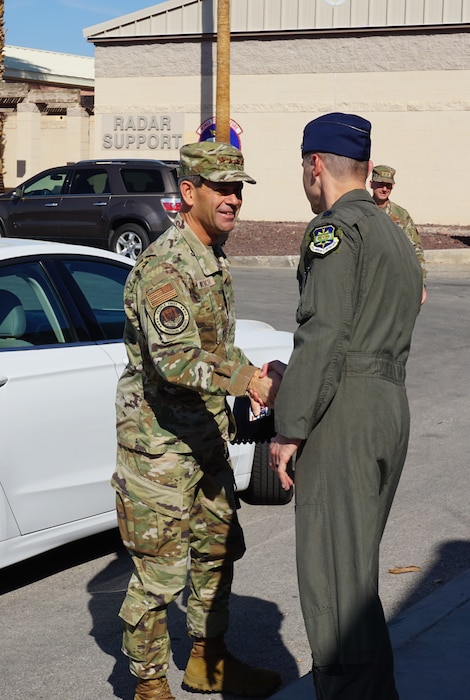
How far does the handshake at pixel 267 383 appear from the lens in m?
3.46

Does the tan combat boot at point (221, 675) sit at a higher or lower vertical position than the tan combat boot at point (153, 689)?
lower

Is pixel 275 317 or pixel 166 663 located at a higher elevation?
pixel 166 663

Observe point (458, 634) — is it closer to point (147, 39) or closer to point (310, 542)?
point (310, 542)

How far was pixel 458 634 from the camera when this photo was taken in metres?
4.49

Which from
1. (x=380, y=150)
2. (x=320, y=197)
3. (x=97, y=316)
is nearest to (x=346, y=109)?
(x=380, y=150)

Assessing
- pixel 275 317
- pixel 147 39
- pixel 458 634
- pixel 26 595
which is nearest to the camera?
pixel 458 634

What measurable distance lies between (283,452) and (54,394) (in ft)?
6.50

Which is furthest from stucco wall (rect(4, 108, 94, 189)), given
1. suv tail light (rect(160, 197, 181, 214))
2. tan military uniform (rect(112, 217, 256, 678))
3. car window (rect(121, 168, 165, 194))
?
tan military uniform (rect(112, 217, 256, 678))

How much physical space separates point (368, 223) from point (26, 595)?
2.83 meters

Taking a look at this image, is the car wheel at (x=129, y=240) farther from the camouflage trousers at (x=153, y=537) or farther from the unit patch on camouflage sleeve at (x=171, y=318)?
the unit patch on camouflage sleeve at (x=171, y=318)

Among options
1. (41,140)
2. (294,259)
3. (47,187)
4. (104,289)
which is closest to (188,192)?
(104,289)

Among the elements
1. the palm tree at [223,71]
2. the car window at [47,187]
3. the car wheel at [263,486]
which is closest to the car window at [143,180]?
the car window at [47,187]

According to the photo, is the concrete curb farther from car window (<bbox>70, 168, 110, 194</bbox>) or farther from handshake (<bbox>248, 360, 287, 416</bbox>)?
handshake (<bbox>248, 360, 287, 416</bbox>)

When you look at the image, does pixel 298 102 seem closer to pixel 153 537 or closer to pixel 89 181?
pixel 89 181
